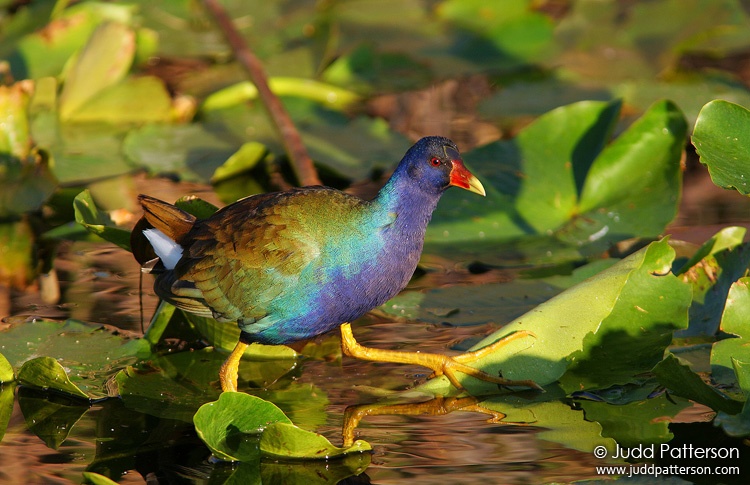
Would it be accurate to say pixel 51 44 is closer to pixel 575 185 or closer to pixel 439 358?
pixel 575 185

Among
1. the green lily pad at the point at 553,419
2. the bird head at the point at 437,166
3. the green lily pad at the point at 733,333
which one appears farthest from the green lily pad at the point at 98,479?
the green lily pad at the point at 733,333

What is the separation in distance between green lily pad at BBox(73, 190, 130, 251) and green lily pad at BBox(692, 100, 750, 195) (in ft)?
4.97

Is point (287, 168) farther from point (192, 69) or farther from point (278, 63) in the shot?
point (192, 69)

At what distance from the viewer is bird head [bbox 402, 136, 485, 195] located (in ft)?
8.18

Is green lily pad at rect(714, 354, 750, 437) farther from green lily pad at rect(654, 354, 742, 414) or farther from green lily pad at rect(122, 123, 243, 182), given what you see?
green lily pad at rect(122, 123, 243, 182)

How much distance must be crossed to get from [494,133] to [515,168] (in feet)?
3.74

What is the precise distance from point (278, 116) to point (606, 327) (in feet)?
5.73

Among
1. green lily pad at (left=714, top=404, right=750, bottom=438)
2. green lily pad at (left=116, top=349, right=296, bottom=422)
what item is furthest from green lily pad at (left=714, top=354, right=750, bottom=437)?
green lily pad at (left=116, top=349, right=296, bottom=422)

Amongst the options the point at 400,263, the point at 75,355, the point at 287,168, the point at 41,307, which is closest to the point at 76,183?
the point at 287,168

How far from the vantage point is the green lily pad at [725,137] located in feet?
7.60

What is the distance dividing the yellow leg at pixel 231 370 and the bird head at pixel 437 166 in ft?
2.09

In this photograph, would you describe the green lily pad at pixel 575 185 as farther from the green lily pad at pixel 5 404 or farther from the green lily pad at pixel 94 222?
the green lily pad at pixel 5 404

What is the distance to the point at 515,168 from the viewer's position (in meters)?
3.43

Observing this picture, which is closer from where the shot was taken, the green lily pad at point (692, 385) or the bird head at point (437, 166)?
Result: the green lily pad at point (692, 385)
